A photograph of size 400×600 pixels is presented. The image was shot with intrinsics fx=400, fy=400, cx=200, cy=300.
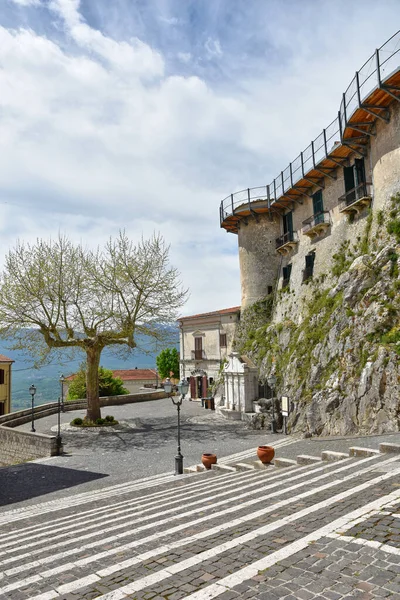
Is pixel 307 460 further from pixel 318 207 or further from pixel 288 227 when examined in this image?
pixel 288 227

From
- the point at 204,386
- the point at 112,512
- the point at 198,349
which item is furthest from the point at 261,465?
the point at 198,349

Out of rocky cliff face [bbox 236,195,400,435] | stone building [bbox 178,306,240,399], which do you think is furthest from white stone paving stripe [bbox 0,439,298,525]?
stone building [bbox 178,306,240,399]

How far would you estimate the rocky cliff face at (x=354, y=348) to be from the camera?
51.6 feet

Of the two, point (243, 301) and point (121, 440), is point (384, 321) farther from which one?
point (243, 301)

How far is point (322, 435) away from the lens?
17.8 m

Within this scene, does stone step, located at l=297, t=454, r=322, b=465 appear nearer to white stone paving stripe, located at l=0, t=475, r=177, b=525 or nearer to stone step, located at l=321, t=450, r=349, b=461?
stone step, located at l=321, t=450, r=349, b=461

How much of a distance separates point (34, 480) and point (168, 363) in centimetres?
4272

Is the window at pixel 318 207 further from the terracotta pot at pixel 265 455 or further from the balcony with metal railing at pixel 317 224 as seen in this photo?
the terracotta pot at pixel 265 455

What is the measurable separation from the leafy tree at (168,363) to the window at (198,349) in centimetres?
1908

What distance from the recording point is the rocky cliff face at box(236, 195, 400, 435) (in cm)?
1572

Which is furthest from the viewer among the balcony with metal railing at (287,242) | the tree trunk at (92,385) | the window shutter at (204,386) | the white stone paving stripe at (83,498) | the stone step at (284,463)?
the window shutter at (204,386)

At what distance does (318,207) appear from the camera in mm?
27922

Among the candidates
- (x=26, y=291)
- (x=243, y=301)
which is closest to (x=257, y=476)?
(x=26, y=291)

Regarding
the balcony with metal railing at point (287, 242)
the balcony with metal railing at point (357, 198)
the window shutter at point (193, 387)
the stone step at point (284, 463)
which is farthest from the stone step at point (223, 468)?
the window shutter at point (193, 387)
